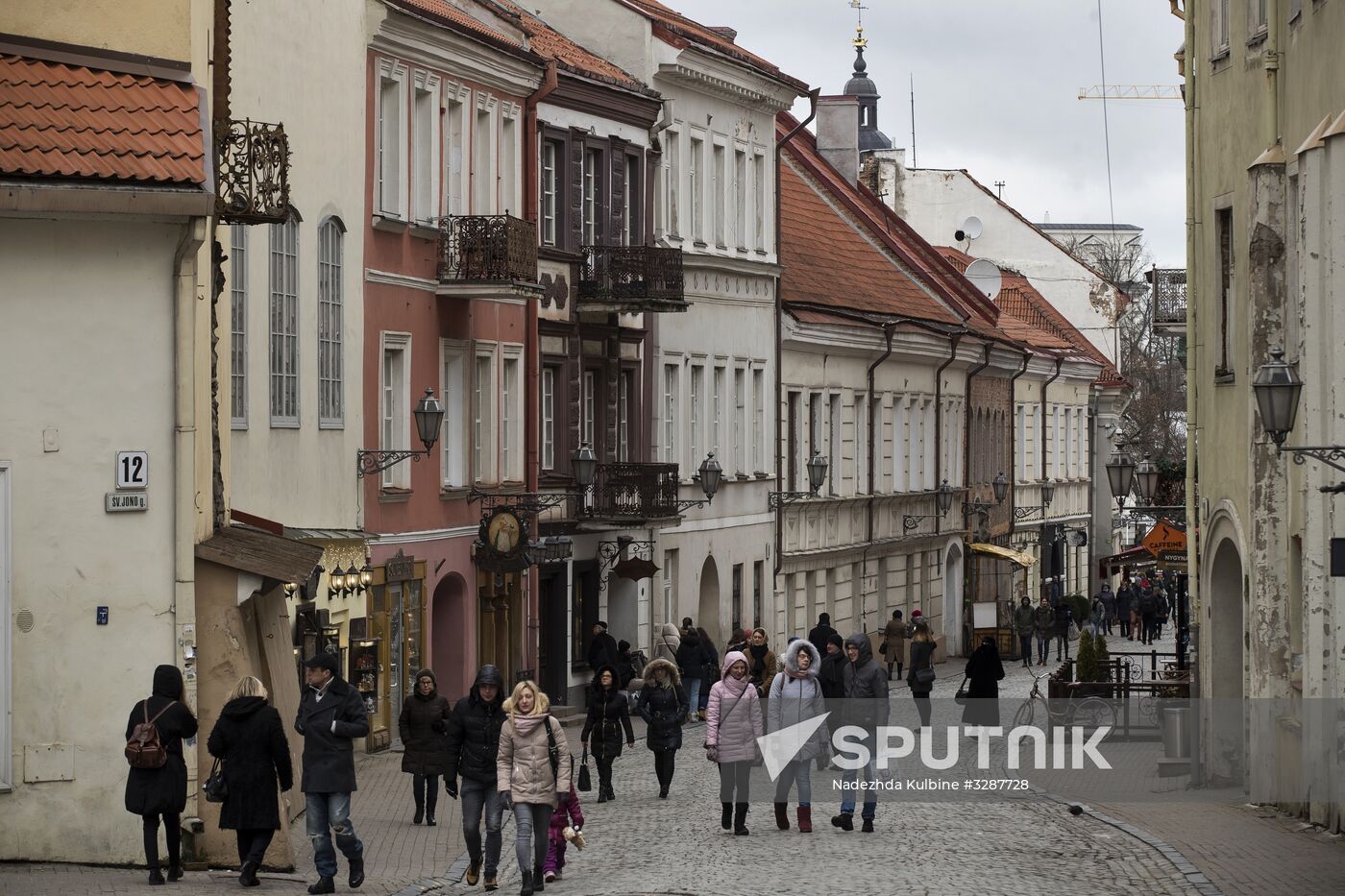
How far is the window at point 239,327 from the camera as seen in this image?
2634cm

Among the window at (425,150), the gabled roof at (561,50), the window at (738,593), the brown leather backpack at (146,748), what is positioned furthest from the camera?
the window at (738,593)

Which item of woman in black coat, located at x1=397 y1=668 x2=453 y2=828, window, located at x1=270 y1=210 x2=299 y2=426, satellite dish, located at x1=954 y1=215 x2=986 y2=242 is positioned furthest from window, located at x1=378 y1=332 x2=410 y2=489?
satellite dish, located at x1=954 y1=215 x2=986 y2=242

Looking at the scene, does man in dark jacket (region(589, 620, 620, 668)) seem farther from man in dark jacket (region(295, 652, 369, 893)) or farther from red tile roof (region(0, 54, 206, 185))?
man in dark jacket (region(295, 652, 369, 893))

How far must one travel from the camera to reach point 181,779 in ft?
57.1

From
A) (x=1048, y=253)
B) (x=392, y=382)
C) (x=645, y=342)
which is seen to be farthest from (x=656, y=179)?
(x=1048, y=253)

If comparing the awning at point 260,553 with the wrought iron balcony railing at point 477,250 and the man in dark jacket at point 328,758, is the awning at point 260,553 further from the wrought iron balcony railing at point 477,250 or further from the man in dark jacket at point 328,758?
the wrought iron balcony railing at point 477,250

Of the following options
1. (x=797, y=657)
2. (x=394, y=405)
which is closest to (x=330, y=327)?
(x=394, y=405)

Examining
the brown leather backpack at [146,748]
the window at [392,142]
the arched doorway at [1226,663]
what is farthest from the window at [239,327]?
the arched doorway at [1226,663]

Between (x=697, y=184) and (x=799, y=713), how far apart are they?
83.7 ft

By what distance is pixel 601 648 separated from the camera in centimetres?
3706

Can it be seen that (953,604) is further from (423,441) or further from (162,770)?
(162,770)

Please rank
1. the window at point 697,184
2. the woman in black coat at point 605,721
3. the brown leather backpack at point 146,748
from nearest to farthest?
the brown leather backpack at point 146,748 < the woman in black coat at point 605,721 < the window at point 697,184

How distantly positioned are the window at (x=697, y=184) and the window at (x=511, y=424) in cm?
910

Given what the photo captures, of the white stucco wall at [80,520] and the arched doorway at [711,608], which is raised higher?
the white stucco wall at [80,520]
